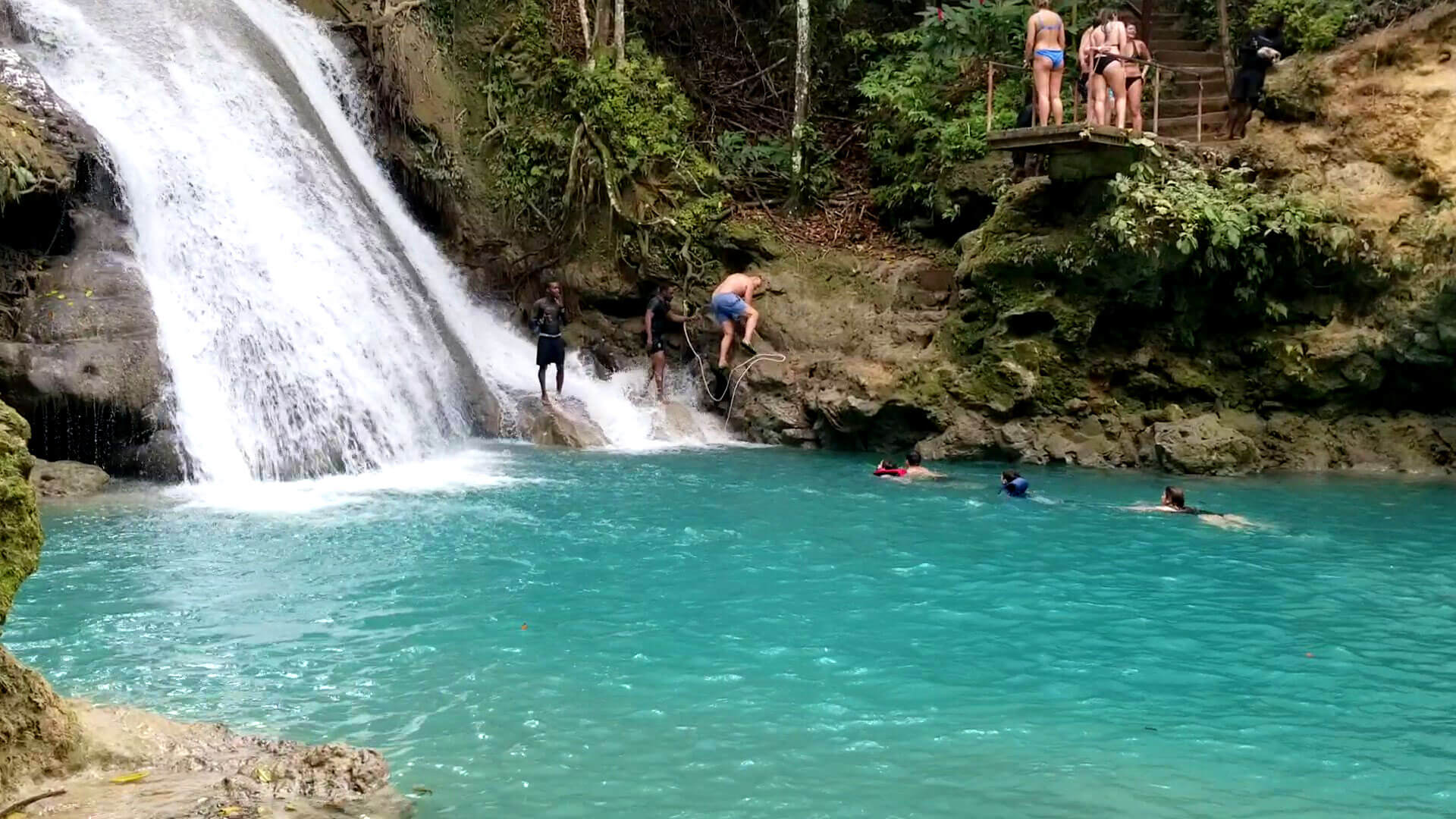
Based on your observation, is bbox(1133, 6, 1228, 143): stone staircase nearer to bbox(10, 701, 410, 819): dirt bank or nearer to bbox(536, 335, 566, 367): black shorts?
bbox(536, 335, 566, 367): black shorts

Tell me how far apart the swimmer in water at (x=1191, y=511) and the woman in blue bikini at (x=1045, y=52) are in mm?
4836

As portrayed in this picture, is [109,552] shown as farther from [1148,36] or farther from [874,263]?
[1148,36]

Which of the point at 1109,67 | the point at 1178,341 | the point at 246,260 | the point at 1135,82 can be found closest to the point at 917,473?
the point at 1178,341

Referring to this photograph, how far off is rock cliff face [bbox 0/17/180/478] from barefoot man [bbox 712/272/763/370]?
23.0 ft

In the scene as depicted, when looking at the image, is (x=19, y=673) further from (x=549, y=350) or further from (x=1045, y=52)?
(x=1045, y=52)

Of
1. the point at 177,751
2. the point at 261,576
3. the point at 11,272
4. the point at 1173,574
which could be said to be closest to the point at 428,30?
the point at 11,272

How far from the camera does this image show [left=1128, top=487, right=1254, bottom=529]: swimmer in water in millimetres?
10836

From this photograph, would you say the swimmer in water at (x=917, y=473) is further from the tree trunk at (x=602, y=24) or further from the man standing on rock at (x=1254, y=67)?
the tree trunk at (x=602, y=24)

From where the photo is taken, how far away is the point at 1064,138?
13.8 meters

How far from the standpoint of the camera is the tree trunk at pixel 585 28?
62.6ft

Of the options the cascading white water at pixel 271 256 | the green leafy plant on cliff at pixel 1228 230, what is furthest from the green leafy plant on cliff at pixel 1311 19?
the cascading white water at pixel 271 256

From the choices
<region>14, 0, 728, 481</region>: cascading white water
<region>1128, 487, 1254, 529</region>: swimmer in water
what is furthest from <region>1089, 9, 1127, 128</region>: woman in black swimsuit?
<region>14, 0, 728, 481</region>: cascading white water

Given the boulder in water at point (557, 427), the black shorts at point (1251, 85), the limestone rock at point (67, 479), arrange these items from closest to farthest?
the limestone rock at point (67, 479) < the boulder in water at point (557, 427) < the black shorts at point (1251, 85)

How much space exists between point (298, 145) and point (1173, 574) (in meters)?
11.8
